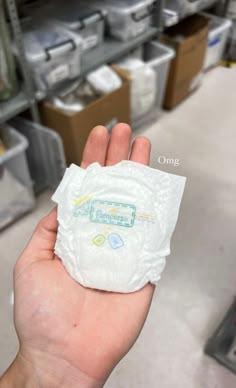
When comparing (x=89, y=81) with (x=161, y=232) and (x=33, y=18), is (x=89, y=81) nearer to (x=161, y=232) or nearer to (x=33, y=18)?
(x=33, y=18)

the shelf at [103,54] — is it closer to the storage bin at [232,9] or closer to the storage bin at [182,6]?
the storage bin at [182,6]

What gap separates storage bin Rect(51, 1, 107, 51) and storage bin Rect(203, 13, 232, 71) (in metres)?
0.52

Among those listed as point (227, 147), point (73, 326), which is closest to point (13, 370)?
point (73, 326)

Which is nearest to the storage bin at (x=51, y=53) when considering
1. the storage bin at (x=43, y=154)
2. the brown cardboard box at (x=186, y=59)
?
the storage bin at (x=43, y=154)

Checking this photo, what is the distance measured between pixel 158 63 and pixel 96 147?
2.97 feet

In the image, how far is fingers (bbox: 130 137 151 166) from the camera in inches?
23.2

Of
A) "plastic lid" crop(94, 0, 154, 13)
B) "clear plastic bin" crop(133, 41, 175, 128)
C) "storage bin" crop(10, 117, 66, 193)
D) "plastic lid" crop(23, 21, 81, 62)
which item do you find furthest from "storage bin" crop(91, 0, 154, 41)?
"storage bin" crop(10, 117, 66, 193)

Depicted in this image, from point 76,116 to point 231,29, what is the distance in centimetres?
109

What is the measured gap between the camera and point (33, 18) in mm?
1236

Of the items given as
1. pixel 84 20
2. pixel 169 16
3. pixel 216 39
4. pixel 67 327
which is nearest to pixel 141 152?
pixel 67 327

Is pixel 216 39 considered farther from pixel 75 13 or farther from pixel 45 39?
pixel 45 39

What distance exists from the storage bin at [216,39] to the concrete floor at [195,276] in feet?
1.67

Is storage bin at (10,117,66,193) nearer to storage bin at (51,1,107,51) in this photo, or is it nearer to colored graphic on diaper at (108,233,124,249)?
storage bin at (51,1,107,51)

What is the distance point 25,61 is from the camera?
1.04 metres
